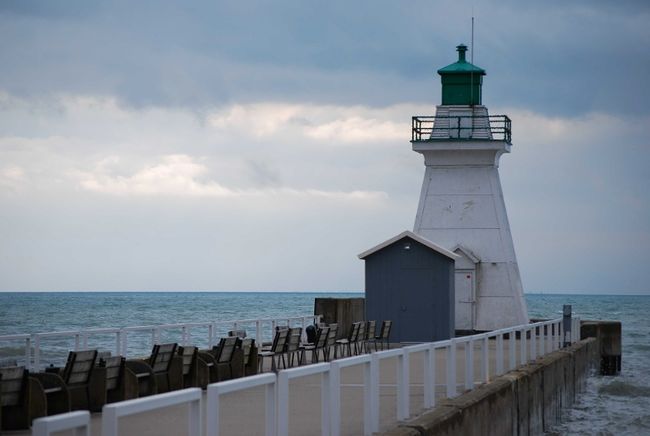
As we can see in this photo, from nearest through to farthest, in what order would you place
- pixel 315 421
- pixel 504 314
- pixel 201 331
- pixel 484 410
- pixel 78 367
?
pixel 315 421
pixel 78 367
pixel 484 410
pixel 504 314
pixel 201 331

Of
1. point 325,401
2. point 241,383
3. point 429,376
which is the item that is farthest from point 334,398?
point 429,376

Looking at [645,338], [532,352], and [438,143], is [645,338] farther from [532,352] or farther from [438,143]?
[532,352]

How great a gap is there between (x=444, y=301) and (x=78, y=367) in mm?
15495

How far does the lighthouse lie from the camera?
1319 inches

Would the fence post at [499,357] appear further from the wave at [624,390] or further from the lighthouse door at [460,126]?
the lighthouse door at [460,126]

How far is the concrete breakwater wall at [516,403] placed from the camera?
13375 mm

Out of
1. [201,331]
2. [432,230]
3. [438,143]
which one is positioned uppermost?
[438,143]

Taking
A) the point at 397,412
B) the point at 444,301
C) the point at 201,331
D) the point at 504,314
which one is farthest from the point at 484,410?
the point at 201,331

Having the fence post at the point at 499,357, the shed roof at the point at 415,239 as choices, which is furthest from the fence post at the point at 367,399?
the shed roof at the point at 415,239

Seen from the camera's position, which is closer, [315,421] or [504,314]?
[315,421]

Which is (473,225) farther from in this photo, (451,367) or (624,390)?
(451,367)

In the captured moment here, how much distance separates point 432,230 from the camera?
34.2 metres

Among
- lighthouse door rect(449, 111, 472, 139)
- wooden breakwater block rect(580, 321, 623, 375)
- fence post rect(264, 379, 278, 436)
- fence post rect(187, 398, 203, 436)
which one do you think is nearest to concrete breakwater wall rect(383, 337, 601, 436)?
fence post rect(264, 379, 278, 436)

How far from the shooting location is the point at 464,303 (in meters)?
33.3
